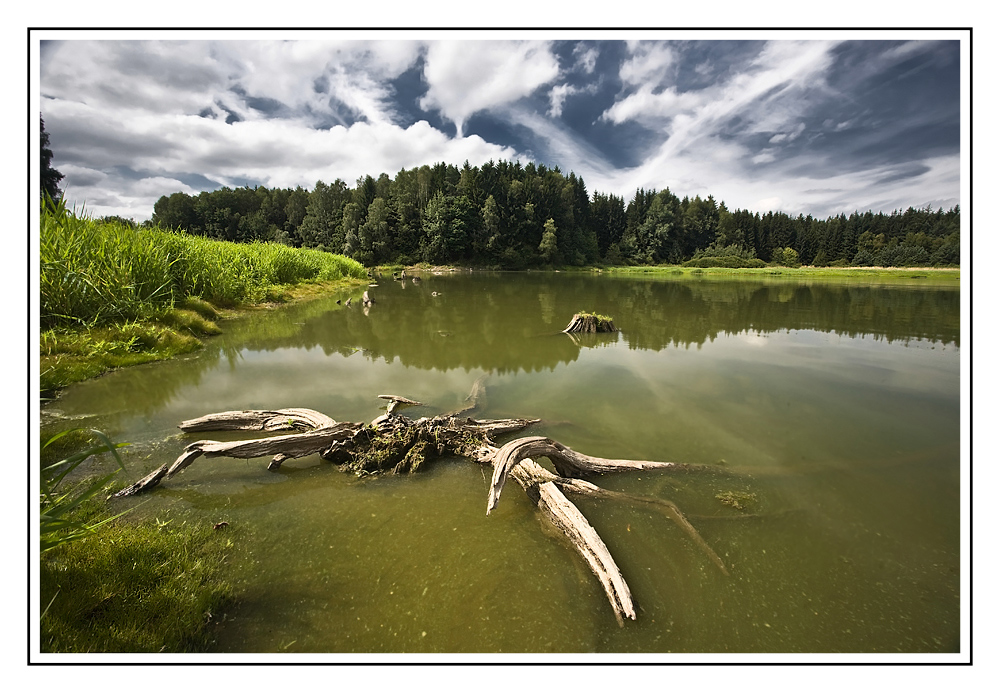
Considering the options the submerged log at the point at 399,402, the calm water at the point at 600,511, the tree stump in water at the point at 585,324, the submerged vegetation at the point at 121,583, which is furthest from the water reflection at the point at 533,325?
the submerged vegetation at the point at 121,583

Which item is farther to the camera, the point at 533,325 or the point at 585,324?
the point at 533,325

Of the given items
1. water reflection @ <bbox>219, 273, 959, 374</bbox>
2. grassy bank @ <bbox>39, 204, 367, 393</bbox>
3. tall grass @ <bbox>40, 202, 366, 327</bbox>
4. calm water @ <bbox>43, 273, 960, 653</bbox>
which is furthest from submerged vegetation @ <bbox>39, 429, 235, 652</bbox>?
tall grass @ <bbox>40, 202, 366, 327</bbox>

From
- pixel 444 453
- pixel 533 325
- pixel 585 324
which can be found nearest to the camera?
pixel 444 453

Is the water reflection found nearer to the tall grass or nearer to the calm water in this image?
the calm water

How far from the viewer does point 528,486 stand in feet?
14.1

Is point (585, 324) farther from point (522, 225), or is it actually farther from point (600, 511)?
point (522, 225)

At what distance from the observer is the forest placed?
7312cm

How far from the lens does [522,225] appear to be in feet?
259

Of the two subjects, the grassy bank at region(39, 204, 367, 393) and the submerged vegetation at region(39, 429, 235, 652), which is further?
the grassy bank at region(39, 204, 367, 393)

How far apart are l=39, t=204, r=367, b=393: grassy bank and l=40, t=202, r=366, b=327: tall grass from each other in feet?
0.06

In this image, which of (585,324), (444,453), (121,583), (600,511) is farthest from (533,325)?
(121,583)

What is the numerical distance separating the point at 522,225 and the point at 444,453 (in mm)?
78275
